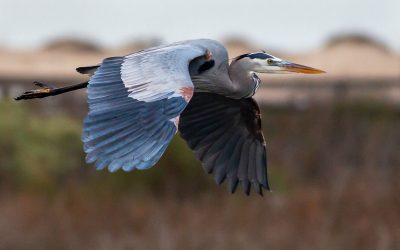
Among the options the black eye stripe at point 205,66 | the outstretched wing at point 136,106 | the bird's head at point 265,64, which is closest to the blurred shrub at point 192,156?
the bird's head at point 265,64

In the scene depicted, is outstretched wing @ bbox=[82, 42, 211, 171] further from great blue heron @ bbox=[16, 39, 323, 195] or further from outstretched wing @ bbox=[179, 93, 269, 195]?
outstretched wing @ bbox=[179, 93, 269, 195]

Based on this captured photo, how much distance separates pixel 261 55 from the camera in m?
7.46

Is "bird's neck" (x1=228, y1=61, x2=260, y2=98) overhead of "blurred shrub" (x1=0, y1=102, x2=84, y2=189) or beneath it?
overhead

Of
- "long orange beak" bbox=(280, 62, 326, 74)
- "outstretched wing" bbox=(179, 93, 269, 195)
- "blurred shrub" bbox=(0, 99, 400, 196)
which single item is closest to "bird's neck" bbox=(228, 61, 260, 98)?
"long orange beak" bbox=(280, 62, 326, 74)

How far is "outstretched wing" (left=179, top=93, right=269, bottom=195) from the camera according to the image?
25.6 ft

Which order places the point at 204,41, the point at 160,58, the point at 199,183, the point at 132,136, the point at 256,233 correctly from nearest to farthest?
the point at 132,136, the point at 160,58, the point at 204,41, the point at 256,233, the point at 199,183

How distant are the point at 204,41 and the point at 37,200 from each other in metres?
5.33

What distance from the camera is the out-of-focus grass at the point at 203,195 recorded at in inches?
437

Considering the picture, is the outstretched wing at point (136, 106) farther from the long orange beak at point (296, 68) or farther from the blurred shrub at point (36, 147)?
the blurred shrub at point (36, 147)

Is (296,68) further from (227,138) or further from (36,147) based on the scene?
(36,147)

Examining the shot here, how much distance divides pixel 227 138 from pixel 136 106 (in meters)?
1.48

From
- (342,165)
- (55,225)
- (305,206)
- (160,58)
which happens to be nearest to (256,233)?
(305,206)

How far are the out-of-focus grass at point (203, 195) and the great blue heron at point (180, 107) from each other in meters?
2.95

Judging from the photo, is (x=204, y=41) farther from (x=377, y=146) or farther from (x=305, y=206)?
(x=377, y=146)
